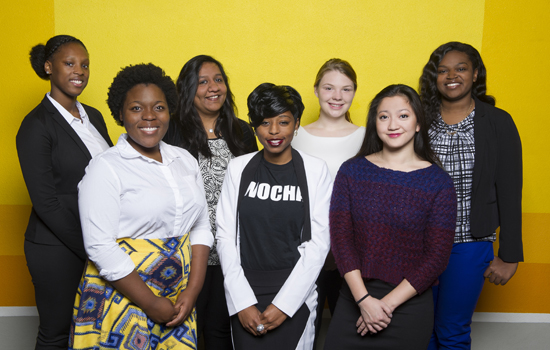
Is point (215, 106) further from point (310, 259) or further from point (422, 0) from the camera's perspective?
point (422, 0)

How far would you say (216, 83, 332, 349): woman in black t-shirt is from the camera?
172 cm

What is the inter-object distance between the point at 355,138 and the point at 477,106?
0.69 metres

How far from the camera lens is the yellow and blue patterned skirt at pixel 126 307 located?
4.84 ft

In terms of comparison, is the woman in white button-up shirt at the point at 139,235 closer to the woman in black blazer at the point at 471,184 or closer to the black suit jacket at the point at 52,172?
the black suit jacket at the point at 52,172

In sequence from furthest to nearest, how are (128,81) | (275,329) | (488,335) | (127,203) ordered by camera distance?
(488,335)
(275,329)
(128,81)
(127,203)

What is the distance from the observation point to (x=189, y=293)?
5.40 ft

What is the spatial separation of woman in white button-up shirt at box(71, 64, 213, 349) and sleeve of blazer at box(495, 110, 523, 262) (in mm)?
1645

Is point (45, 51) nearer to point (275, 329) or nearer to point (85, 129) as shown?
point (85, 129)

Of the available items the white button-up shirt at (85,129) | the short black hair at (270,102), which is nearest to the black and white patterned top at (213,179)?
the short black hair at (270,102)

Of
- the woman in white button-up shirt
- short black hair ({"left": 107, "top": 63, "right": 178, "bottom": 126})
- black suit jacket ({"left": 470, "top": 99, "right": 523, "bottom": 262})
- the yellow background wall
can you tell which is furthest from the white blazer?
the yellow background wall

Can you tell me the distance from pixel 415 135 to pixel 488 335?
2.33 meters

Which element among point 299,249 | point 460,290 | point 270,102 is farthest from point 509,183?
point 270,102

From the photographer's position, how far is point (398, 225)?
166 cm

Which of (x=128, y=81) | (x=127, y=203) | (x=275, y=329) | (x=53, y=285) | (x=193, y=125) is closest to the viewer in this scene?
(x=127, y=203)
